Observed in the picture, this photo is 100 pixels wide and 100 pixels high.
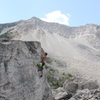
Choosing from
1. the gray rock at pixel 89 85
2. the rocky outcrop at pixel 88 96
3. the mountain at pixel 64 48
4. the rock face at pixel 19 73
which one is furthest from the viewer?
the mountain at pixel 64 48

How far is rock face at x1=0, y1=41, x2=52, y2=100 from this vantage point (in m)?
13.1

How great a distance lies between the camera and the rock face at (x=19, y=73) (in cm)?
1311

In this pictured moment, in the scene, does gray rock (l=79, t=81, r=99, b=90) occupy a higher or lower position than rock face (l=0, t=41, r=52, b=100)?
lower

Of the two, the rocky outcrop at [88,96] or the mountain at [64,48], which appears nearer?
the rocky outcrop at [88,96]

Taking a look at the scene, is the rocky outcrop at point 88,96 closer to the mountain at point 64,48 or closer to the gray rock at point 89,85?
the gray rock at point 89,85

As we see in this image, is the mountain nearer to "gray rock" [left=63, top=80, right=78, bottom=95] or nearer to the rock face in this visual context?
"gray rock" [left=63, top=80, right=78, bottom=95]

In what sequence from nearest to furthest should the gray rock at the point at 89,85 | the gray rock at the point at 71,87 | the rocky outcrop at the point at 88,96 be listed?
the rocky outcrop at the point at 88,96 → the gray rock at the point at 71,87 → the gray rock at the point at 89,85

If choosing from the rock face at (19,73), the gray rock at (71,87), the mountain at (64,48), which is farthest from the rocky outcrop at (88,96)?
the mountain at (64,48)

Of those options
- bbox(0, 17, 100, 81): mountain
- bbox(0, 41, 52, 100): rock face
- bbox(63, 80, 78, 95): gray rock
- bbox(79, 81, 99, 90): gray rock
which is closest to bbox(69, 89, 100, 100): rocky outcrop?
bbox(0, 41, 52, 100): rock face

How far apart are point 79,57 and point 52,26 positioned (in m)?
67.6

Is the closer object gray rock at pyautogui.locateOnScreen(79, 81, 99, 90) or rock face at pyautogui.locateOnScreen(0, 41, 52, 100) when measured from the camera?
rock face at pyautogui.locateOnScreen(0, 41, 52, 100)

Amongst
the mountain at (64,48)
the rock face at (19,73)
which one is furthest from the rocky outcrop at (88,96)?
the mountain at (64,48)

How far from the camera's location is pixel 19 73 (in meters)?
13.7

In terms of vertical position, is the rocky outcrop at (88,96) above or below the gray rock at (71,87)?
above
